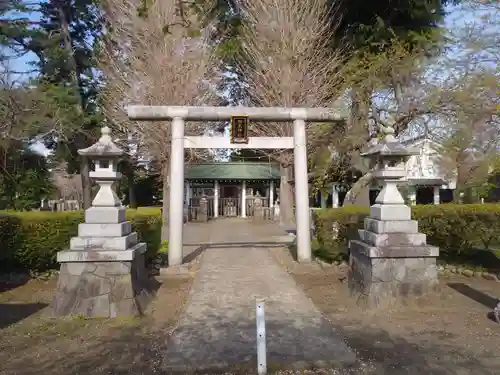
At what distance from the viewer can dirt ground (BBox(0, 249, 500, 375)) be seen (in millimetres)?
4281

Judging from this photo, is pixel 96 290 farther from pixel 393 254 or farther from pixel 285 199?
pixel 285 199

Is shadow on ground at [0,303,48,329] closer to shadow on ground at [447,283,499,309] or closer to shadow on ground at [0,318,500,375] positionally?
shadow on ground at [0,318,500,375]

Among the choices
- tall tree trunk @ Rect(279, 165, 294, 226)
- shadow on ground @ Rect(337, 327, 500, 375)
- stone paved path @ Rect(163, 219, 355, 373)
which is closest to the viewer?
shadow on ground @ Rect(337, 327, 500, 375)

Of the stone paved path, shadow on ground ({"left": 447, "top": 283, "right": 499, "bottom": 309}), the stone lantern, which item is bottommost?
shadow on ground ({"left": 447, "top": 283, "right": 499, "bottom": 309})

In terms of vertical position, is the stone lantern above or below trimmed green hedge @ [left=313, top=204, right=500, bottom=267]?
above

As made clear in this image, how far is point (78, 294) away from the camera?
608 cm

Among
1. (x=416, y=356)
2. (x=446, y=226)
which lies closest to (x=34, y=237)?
(x=416, y=356)

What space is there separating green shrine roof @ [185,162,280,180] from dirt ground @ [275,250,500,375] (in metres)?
18.6

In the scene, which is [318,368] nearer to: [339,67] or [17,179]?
[339,67]

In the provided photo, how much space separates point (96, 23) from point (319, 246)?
55.6ft

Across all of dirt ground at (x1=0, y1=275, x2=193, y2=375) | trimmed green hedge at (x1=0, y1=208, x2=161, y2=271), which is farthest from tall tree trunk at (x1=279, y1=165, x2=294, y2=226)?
dirt ground at (x1=0, y1=275, x2=193, y2=375)

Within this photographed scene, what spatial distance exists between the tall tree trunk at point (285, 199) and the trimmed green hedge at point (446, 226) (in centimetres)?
892

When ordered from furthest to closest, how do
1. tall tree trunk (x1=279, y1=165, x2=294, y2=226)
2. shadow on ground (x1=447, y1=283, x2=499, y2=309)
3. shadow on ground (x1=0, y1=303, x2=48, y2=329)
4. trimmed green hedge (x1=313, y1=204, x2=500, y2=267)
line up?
tall tree trunk (x1=279, y1=165, x2=294, y2=226) < trimmed green hedge (x1=313, y1=204, x2=500, y2=267) < shadow on ground (x1=447, y1=283, x2=499, y2=309) < shadow on ground (x1=0, y1=303, x2=48, y2=329)

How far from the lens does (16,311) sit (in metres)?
6.58
